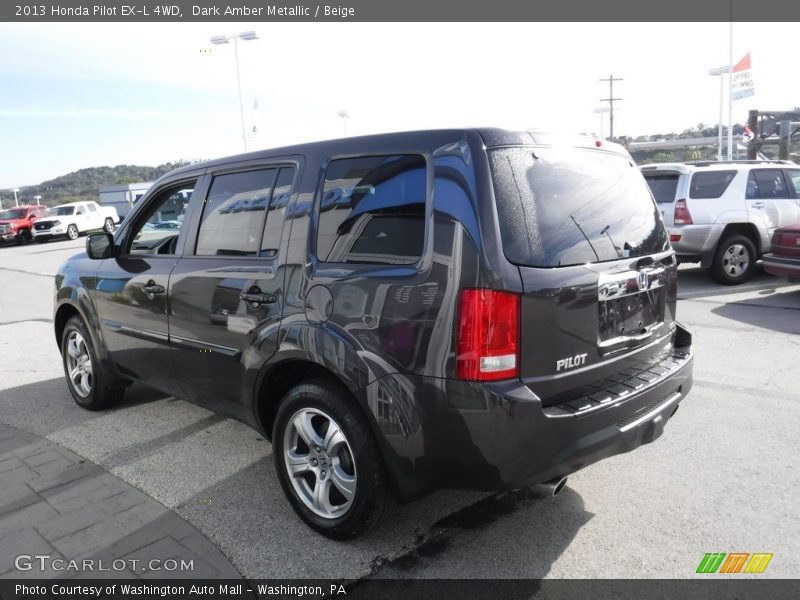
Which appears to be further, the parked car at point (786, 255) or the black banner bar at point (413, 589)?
the parked car at point (786, 255)

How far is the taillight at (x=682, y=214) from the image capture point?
9.45 m

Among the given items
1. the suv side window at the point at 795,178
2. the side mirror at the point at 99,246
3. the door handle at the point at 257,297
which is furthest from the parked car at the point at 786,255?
the side mirror at the point at 99,246

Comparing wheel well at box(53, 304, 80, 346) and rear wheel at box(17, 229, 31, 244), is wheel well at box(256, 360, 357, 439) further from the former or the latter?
rear wheel at box(17, 229, 31, 244)

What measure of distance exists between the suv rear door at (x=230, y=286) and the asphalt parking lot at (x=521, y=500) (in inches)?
21.8

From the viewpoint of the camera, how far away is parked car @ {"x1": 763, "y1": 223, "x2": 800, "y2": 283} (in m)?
8.01

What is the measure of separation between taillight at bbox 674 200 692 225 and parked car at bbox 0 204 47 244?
29262 millimetres

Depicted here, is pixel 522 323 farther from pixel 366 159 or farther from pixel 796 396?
pixel 796 396

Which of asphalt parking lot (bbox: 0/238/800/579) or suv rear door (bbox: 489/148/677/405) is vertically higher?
suv rear door (bbox: 489/148/677/405)

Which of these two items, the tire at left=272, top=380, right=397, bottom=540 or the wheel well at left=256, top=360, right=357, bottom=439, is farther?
the wheel well at left=256, top=360, right=357, bottom=439

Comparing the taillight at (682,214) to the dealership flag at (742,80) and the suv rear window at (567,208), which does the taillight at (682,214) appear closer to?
the suv rear window at (567,208)

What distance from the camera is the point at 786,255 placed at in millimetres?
8164

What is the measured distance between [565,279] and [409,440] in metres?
0.92

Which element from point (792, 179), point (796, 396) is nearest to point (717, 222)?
point (792, 179)

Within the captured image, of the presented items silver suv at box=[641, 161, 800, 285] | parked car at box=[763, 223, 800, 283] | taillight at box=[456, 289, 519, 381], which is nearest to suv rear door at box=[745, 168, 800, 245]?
silver suv at box=[641, 161, 800, 285]
